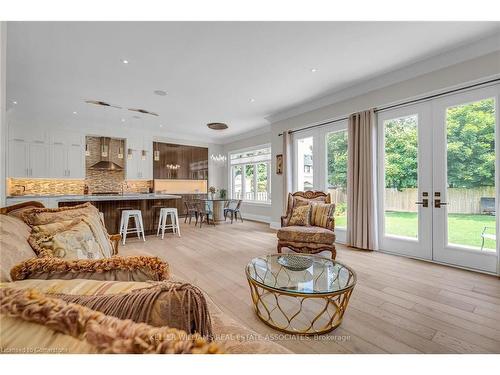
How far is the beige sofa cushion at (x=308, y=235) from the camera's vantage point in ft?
11.0

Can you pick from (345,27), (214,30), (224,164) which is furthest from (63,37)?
(224,164)

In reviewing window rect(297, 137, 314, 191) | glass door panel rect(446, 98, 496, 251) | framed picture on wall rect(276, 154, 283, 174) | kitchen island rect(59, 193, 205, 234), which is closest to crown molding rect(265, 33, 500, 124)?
glass door panel rect(446, 98, 496, 251)

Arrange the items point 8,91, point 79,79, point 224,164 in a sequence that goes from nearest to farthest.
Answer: point 79,79 < point 8,91 < point 224,164

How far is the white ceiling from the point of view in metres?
2.55

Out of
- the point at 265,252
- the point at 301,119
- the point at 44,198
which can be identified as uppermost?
the point at 301,119

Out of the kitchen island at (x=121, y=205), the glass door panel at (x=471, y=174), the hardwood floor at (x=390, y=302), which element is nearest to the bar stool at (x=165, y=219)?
the kitchen island at (x=121, y=205)

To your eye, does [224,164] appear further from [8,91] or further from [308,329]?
[308,329]

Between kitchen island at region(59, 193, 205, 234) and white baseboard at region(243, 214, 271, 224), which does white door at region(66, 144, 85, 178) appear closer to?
kitchen island at region(59, 193, 205, 234)

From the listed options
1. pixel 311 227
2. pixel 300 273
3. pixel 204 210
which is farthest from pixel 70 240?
pixel 204 210

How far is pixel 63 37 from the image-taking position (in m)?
2.65

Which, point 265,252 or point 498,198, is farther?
point 265,252

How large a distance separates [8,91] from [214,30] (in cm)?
434

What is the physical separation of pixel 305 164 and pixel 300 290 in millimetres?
4039

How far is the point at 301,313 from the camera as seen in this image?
2.03m
